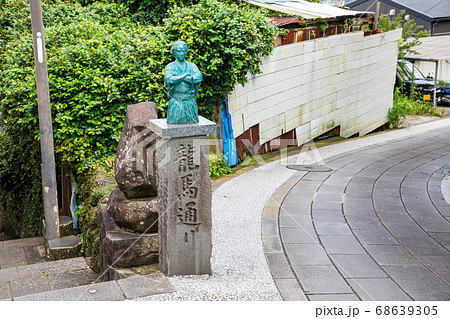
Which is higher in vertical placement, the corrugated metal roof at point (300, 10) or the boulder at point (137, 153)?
the corrugated metal roof at point (300, 10)

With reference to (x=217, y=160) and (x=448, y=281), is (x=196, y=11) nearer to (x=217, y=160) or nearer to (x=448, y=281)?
(x=217, y=160)

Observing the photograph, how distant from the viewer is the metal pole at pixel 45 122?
720 cm

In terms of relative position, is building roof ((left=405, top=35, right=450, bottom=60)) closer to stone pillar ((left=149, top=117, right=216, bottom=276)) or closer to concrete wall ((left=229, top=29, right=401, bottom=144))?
concrete wall ((left=229, top=29, right=401, bottom=144))

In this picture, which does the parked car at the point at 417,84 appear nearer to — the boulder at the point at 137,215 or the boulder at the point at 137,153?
the boulder at the point at 137,153

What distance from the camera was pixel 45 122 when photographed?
24.1 feet

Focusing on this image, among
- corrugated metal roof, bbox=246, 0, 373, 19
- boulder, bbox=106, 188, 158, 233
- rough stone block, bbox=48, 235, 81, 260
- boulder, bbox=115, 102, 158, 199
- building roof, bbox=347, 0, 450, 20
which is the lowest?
rough stone block, bbox=48, 235, 81, 260

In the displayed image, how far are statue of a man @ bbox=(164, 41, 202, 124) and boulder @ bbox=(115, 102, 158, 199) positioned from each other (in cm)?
72

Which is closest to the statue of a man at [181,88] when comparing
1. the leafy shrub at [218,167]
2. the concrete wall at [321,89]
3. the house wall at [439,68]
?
the leafy shrub at [218,167]

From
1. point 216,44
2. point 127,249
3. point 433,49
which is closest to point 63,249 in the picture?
point 127,249

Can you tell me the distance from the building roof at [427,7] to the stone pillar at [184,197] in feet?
95.2

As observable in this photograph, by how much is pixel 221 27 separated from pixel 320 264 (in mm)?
5315

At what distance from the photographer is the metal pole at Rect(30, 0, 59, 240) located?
23.6ft

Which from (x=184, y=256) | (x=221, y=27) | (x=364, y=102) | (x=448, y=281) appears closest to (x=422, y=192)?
(x=448, y=281)

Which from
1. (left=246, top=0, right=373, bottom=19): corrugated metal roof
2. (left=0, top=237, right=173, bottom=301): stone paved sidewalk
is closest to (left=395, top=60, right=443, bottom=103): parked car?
(left=246, top=0, right=373, bottom=19): corrugated metal roof
